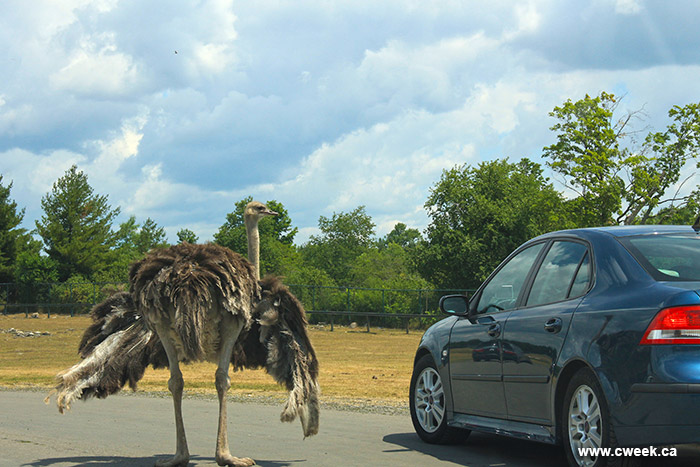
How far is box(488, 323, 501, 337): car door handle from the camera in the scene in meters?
7.33

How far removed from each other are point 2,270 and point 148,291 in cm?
7077

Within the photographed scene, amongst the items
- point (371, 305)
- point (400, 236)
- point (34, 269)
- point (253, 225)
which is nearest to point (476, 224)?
point (371, 305)

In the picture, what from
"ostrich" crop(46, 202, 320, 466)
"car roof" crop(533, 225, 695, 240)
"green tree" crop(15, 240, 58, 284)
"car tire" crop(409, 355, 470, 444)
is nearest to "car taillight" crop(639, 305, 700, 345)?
"car roof" crop(533, 225, 695, 240)

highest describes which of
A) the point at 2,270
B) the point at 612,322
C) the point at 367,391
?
the point at 2,270

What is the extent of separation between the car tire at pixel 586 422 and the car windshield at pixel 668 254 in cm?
86

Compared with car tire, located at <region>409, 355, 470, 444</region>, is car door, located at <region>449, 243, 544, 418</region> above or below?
above

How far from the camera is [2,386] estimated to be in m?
16.6

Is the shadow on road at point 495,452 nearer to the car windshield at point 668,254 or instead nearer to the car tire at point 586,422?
the car tire at point 586,422

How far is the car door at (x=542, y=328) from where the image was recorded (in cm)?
644

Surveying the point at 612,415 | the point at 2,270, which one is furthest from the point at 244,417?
the point at 2,270

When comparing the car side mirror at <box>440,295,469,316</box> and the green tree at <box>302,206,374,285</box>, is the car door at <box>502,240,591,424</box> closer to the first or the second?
Answer: the car side mirror at <box>440,295,469,316</box>

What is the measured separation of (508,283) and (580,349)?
190 centimetres

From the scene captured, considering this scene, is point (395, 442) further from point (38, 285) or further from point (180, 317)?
point (38, 285)

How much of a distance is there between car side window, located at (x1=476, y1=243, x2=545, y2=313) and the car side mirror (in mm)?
127
